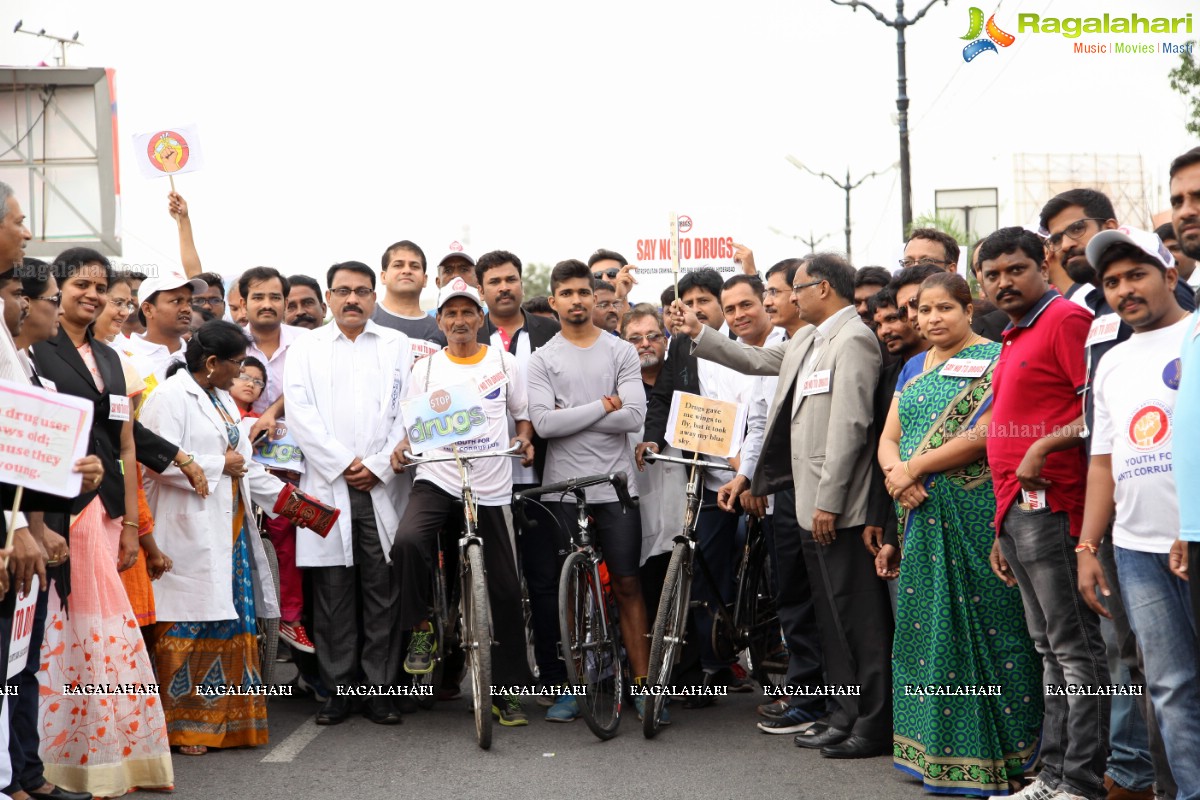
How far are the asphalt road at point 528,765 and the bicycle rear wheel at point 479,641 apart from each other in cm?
17

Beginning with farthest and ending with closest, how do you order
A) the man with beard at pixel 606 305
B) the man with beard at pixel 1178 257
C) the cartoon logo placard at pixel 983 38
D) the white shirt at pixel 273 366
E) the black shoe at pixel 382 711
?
the cartoon logo placard at pixel 983 38 → the man with beard at pixel 606 305 → the white shirt at pixel 273 366 → the black shoe at pixel 382 711 → the man with beard at pixel 1178 257

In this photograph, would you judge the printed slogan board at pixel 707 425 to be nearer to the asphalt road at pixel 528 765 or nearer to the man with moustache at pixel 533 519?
the man with moustache at pixel 533 519

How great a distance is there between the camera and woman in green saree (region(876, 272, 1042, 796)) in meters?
5.81

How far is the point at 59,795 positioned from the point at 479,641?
6.69ft

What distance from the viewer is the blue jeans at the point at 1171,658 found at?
4.41 meters

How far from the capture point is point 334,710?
24.3 ft

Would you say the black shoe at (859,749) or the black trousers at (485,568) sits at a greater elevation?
the black trousers at (485,568)

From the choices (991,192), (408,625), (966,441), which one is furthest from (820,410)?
(991,192)

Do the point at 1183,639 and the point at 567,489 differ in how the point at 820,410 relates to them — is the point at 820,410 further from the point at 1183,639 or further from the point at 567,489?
the point at 1183,639

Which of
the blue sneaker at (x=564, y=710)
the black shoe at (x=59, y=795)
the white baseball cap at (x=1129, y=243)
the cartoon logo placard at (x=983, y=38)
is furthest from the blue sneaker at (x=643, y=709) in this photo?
the cartoon logo placard at (x=983, y=38)

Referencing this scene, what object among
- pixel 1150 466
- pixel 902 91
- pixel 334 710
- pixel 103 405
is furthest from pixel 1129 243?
pixel 902 91

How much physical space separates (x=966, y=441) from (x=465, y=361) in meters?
2.95

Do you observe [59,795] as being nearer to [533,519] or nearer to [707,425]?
[533,519]

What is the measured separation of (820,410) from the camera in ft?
21.8
